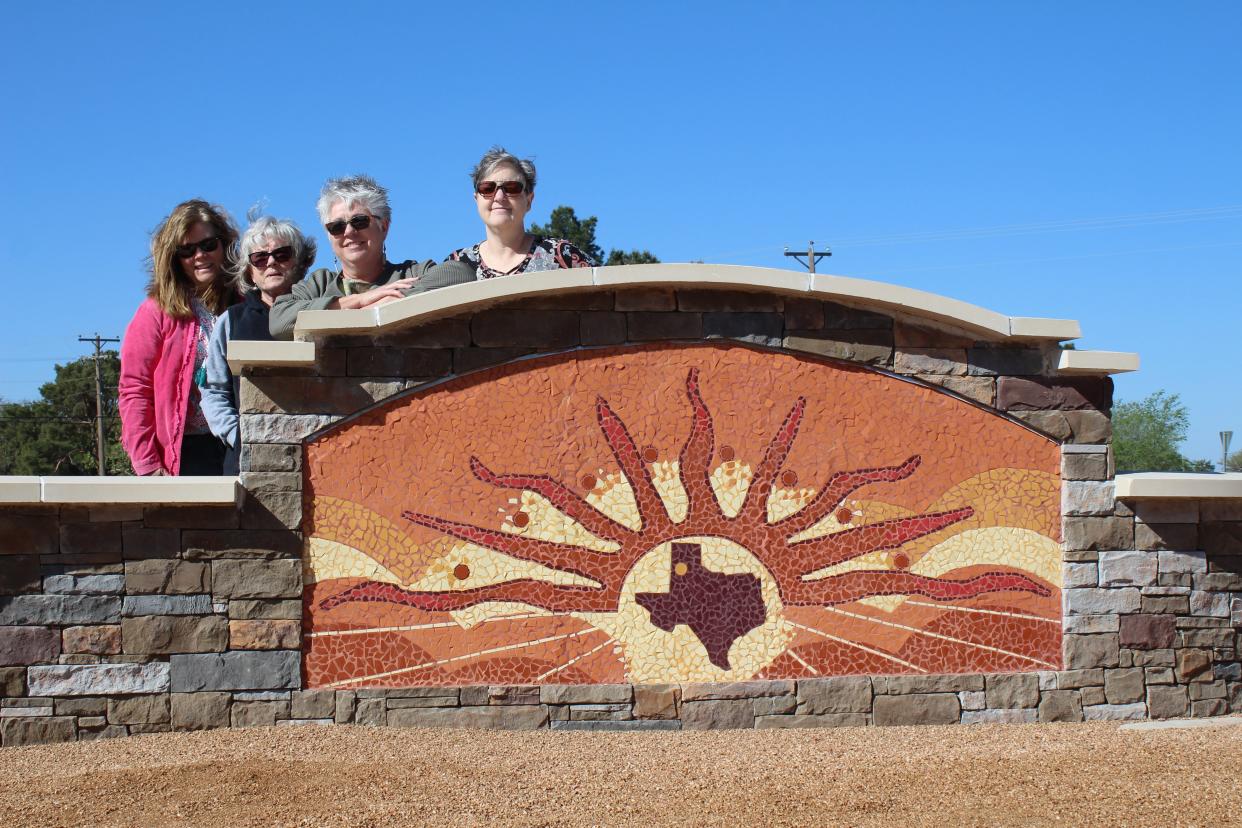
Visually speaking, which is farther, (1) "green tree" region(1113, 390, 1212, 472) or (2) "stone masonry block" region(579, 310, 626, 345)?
(1) "green tree" region(1113, 390, 1212, 472)

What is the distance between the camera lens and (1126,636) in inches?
257

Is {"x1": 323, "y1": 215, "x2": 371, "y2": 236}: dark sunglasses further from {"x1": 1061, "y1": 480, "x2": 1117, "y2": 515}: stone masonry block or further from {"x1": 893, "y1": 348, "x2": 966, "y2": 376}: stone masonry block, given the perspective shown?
{"x1": 1061, "y1": 480, "x2": 1117, "y2": 515}: stone masonry block

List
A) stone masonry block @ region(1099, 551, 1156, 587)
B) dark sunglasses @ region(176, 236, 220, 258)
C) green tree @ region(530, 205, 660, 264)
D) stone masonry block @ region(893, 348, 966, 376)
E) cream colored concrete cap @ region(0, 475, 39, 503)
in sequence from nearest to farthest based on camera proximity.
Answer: cream colored concrete cap @ region(0, 475, 39, 503) → stone masonry block @ region(893, 348, 966, 376) → stone masonry block @ region(1099, 551, 1156, 587) → dark sunglasses @ region(176, 236, 220, 258) → green tree @ region(530, 205, 660, 264)

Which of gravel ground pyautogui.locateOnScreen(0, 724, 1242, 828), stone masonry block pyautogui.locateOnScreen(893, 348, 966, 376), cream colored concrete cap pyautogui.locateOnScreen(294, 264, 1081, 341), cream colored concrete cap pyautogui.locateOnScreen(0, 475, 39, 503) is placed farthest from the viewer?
stone masonry block pyautogui.locateOnScreen(893, 348, 966, 376)

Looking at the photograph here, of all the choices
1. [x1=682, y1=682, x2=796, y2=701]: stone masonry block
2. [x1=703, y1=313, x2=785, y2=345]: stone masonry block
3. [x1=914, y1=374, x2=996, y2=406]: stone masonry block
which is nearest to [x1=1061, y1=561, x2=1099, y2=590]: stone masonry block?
[x1=914, y1=374, x2=996, y2=406]: stone masonry block

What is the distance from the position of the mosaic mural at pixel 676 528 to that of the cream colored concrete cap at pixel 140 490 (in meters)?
0.46

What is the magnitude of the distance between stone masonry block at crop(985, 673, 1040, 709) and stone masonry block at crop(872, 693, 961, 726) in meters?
0.20

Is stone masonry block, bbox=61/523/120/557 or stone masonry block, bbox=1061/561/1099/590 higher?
stone masonry block, bbox=61/523/120/557

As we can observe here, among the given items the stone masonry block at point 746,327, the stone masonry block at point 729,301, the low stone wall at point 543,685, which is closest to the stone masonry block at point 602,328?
the low stone wall at point 543,685

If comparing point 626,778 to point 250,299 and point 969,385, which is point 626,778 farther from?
point 250,299

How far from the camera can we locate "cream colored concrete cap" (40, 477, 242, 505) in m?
5.74

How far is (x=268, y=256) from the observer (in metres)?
6.66

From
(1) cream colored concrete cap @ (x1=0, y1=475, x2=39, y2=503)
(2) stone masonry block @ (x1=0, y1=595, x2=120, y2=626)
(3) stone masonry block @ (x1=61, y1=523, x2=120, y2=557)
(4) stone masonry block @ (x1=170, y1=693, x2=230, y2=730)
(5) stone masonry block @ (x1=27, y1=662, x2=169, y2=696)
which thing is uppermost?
(1) cream colored concrete cap @ (x1=0, y1=475, x2=39, y2=503)

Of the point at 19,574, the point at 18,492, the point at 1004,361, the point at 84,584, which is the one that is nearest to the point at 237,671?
the point at 84,584
